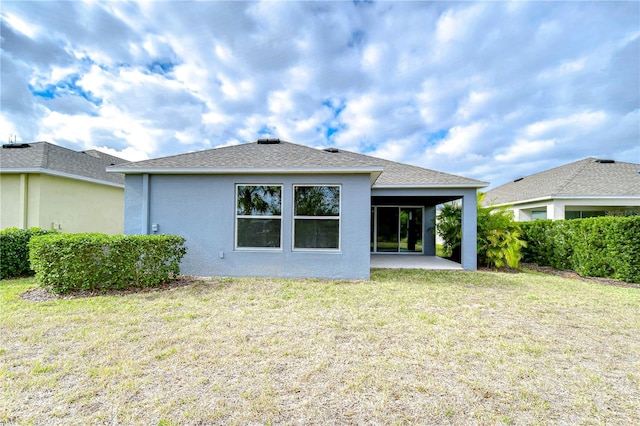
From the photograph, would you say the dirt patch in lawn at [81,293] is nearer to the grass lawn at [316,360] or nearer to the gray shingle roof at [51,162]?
the grass lawn at [316,360]

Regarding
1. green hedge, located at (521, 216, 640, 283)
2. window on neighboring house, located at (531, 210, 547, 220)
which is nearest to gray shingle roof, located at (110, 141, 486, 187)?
green hedge, located at (521, 216, 640, 283)

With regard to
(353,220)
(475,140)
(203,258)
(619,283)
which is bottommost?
(619,283)

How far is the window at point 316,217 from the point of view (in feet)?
26.0

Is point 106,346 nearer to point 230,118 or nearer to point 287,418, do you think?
point 287,418

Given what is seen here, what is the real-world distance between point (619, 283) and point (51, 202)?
19.4 metres

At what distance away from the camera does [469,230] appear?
32.4ft

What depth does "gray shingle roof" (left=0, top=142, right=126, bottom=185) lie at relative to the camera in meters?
9.98

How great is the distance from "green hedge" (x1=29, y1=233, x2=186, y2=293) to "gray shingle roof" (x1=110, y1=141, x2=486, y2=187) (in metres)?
2.32

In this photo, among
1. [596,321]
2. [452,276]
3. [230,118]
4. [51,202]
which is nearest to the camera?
[596,321]

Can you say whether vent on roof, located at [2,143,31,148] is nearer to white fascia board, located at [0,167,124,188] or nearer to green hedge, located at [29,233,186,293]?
white fascia board, located at [0,167,124,188]

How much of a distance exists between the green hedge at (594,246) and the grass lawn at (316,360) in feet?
9.07

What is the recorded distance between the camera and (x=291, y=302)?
18.7 feet

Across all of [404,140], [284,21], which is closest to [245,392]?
[284,21]

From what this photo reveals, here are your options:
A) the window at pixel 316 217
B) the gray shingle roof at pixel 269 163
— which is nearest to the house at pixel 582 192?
the gray shingle roof at pixel 269 163
